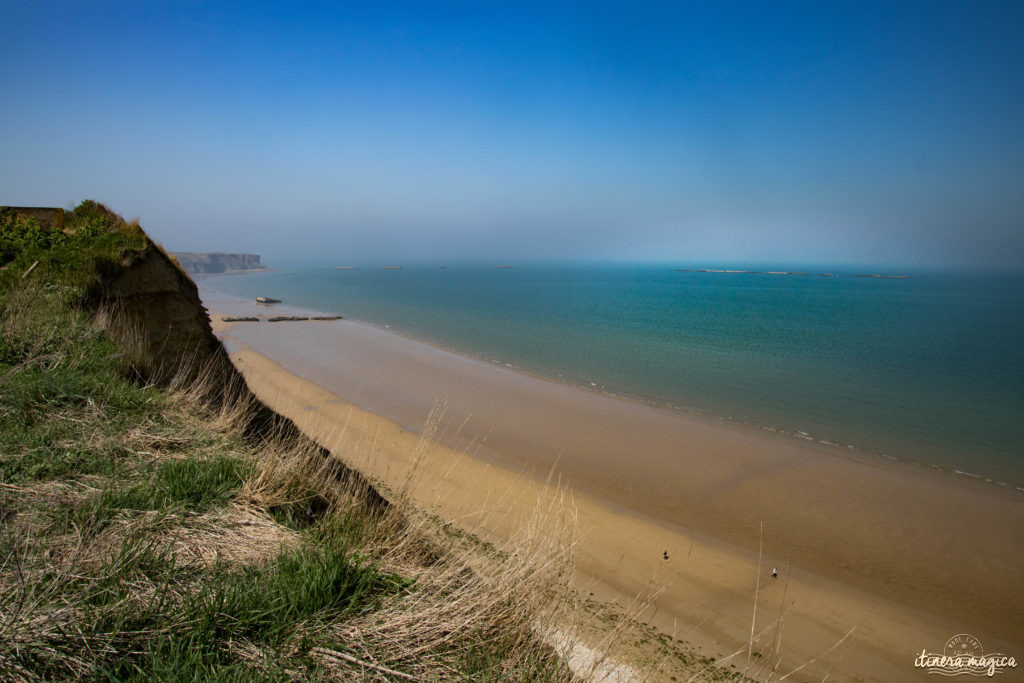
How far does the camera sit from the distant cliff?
5153 inches

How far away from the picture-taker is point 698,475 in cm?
1074

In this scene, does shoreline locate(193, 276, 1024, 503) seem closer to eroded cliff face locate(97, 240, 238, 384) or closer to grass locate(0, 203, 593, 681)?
eroded cliff face locate(97, 240, 238, 384)

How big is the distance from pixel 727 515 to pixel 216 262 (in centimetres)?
16092

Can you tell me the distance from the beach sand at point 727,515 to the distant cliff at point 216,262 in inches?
5190

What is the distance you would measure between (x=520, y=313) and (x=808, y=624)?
1497 inches

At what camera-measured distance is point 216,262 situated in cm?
14225

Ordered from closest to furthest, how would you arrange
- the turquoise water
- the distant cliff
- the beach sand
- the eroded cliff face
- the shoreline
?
the beach sand
the eroded cliff face
the shoreline
the turquoise water
the distant cliff

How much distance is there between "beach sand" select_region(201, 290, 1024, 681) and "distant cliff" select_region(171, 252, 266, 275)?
132 metres

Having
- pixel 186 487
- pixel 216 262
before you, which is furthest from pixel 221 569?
pixel 216 262

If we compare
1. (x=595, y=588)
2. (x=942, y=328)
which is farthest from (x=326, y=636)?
(x=942, y=328)

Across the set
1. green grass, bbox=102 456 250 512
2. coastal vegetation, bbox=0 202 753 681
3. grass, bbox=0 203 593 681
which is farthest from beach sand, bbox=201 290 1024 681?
green grass, bbox=102 456 250 512

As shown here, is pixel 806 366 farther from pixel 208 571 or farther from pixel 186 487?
pixel 208 571

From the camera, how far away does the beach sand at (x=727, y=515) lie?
6.27m

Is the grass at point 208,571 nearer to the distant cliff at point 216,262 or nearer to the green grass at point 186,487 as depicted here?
the green grass at point 186,487
